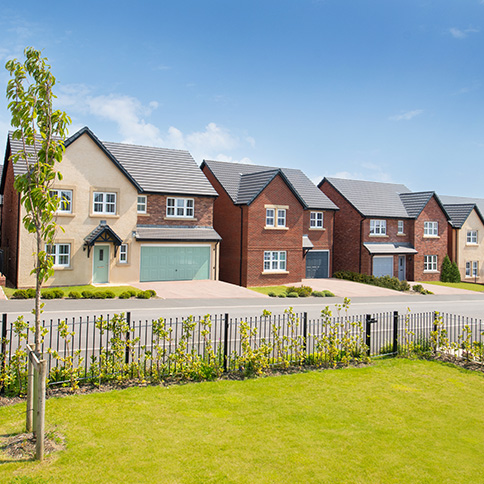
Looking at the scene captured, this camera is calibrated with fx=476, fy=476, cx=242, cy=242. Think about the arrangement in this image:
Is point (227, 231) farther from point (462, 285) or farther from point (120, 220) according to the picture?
point (462, 285)

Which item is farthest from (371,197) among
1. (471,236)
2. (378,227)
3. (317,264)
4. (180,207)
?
(180,207)

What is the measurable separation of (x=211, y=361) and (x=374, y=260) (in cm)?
3302

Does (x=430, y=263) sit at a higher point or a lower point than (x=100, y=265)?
higher

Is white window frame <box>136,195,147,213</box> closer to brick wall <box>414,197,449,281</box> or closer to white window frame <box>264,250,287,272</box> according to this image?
white window frame <box>264,250,287,272</box>

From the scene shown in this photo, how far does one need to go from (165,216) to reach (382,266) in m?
20.6

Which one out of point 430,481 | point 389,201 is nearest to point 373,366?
point 430,481

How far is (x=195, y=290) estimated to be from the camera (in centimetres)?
2898

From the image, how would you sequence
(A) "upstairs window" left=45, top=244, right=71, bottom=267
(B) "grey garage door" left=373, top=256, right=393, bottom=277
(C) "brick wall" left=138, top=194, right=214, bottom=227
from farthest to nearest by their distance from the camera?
(B) "grey garage door" left=373, top=256, right=393, bottom=277
(C) "brick wall" left=138, top=194, right=214, bottom=227
(A) "upstairs window" left=45, top=244, right=71, bottom=267

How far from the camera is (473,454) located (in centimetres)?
779

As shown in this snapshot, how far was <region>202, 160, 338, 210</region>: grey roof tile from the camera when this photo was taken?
115 feet

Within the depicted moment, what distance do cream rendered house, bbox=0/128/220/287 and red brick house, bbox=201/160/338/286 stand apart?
6.27ft

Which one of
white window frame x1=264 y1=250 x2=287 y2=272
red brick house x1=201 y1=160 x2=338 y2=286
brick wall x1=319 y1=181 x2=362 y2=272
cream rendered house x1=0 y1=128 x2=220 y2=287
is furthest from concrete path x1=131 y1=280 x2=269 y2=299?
brick wall x1=319 y1=181 x2=362 y2=272

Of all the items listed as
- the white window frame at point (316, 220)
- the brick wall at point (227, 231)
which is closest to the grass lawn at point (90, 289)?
the brick wall at point (227, 231)

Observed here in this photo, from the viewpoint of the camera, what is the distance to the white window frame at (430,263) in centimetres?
4528
